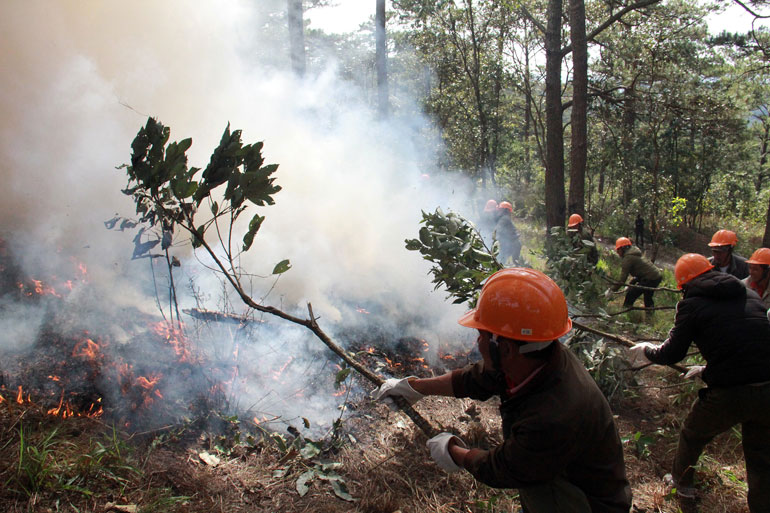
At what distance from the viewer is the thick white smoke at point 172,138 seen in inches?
225

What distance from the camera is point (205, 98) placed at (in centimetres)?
807

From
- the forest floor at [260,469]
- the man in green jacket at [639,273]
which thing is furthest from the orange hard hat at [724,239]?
the forest floor at [260,469]

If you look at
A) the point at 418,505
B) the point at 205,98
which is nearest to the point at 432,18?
the point at 205,98

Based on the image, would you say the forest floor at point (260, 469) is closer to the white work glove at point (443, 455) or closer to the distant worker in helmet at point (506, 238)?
the white work glove at point (443, 455)

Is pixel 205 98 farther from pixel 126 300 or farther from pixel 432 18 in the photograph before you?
pixel 432 18

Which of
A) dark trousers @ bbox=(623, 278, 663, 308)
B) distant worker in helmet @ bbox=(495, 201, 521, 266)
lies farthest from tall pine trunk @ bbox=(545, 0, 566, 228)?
dark trousers @ bbox=(623, 278, 663, 308)

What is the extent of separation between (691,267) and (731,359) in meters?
0.68

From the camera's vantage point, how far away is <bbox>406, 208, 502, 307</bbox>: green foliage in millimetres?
3967

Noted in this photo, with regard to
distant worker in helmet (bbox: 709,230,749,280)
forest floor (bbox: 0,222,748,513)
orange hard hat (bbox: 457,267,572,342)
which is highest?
orange hard hat (bbox: 457,267,572,342)

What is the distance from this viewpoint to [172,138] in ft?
24.9

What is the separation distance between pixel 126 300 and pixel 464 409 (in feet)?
12.3

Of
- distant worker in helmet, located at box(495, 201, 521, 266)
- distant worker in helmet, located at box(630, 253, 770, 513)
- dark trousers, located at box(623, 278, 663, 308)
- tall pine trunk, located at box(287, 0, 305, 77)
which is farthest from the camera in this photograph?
tall pine trunk, located at box(287, 0, 305, 77)

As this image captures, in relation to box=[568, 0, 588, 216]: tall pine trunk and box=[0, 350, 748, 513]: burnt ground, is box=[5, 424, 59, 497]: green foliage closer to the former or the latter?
box=[0, 350, 748, 513]: burnt ground

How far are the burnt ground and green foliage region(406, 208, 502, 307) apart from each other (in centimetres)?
119
